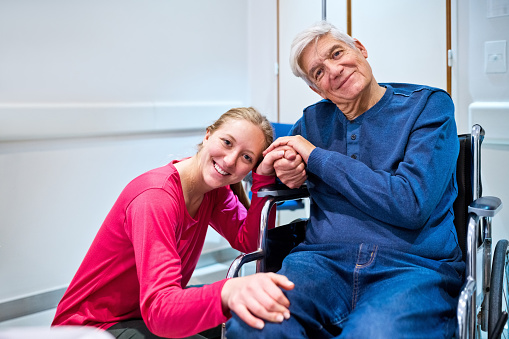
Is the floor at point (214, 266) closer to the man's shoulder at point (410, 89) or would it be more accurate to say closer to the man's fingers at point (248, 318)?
A: the man's shoulder at point (410, 89)

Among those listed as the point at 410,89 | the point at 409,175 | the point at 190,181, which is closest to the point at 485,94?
the point at 410,89

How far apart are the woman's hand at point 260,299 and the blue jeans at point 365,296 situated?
0.06 m

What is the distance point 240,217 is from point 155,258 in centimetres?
58

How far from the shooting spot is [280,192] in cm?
159

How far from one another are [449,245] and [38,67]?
214cm

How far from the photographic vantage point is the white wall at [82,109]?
8.04 ft

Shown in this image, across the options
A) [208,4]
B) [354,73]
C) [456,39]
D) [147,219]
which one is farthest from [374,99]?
[208,4]

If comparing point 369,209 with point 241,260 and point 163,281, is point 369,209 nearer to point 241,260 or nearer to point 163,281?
point 241,260

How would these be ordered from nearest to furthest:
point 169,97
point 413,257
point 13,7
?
1. point 413,257
2. point 13,7
3. point 169,97

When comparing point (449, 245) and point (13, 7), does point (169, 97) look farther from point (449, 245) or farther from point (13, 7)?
point (449, 245)

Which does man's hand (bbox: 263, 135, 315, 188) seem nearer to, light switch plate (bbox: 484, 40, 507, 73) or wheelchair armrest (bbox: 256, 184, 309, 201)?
wheelchair armrest (bbox: 256, 184, 309, 201)

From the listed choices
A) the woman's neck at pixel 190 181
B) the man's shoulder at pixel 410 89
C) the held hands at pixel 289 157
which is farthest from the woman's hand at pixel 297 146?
the man's shoulder at pixel 410 89

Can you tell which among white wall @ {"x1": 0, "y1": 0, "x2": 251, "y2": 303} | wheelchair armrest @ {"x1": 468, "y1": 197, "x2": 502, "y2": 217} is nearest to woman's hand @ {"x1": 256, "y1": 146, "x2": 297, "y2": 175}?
wheelchair armrest @ {"x1": 468, "y1": 197, "x2": 502, "y2": 217}

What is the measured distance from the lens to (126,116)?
2865mm
